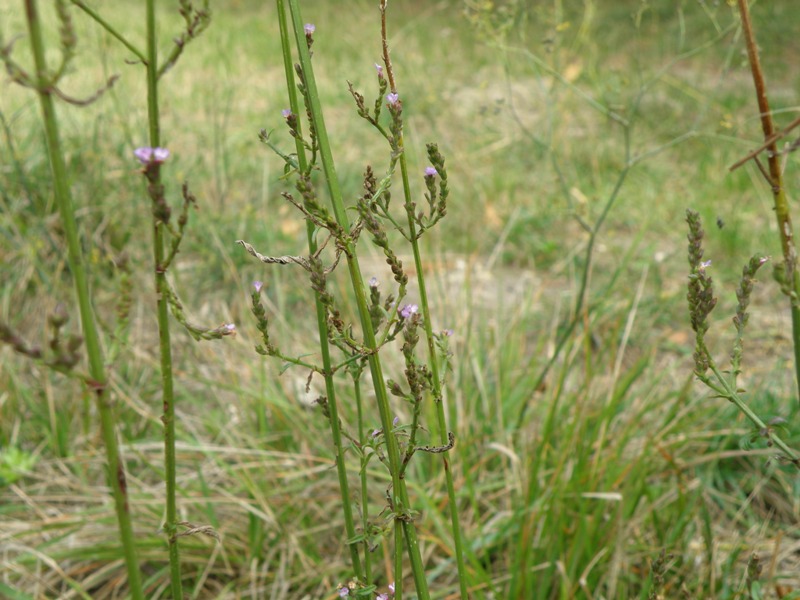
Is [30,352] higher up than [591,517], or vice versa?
[30,352]

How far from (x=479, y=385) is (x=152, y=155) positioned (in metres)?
1.91

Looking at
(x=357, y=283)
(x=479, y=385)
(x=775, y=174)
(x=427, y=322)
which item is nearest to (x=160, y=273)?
(x=357, y=283)

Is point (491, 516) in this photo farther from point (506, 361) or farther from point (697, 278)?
point (697, 278)

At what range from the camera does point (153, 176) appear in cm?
63

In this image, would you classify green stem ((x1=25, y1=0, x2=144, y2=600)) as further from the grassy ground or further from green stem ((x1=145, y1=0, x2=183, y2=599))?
the grassy ground

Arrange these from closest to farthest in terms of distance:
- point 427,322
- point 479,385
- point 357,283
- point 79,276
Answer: point 79,276, point 357,283, point 427,322, point 479,385

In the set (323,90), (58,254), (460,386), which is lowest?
(460,386)

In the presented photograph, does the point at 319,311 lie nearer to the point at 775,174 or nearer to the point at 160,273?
the point at 160,273

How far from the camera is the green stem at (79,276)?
56cm

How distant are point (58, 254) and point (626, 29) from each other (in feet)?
18.3

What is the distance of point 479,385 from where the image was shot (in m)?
2.45

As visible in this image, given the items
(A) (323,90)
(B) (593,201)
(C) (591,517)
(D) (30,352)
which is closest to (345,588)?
(D) (30,352)

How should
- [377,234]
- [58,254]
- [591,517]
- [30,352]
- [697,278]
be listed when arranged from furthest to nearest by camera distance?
[58,254], [591,517], [697,278], [377,234], [30,352]

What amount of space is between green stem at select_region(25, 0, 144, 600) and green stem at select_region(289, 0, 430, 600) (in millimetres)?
247
